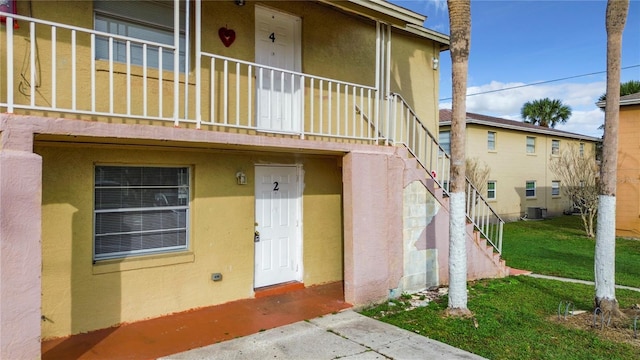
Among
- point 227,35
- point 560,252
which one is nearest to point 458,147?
point 227,35

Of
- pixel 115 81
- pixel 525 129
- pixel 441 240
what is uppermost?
pixel 525 129

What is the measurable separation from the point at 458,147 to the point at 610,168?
2.32 metres

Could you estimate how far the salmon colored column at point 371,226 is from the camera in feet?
22.3

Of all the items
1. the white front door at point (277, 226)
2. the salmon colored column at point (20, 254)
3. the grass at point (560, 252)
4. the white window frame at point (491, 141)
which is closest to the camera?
the salmon colored column at point (20, 254)

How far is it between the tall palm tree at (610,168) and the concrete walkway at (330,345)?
114 inches

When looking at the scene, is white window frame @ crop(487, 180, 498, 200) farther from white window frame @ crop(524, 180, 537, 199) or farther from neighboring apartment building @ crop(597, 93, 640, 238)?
neighboring apartment building @ crop(597, 93, 640, 238)

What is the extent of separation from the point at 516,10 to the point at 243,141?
13459mm

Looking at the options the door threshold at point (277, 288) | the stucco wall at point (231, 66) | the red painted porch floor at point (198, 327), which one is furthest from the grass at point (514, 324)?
the stucco wall at point (231, 66)

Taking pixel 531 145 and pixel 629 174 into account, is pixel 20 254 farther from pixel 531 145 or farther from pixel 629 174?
pixel 531 145

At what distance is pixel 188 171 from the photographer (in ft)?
21.3

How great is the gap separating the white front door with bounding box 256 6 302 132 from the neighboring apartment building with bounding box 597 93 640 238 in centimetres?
1496

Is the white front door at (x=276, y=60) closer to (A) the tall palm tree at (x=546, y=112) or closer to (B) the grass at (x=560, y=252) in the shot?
(B) the grass at (x=560, y=252)

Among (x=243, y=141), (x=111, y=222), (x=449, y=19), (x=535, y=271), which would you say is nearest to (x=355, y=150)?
(x=243, y=141)

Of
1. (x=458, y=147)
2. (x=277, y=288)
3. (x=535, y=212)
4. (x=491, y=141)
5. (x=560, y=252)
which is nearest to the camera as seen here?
(x=458, y=147)
